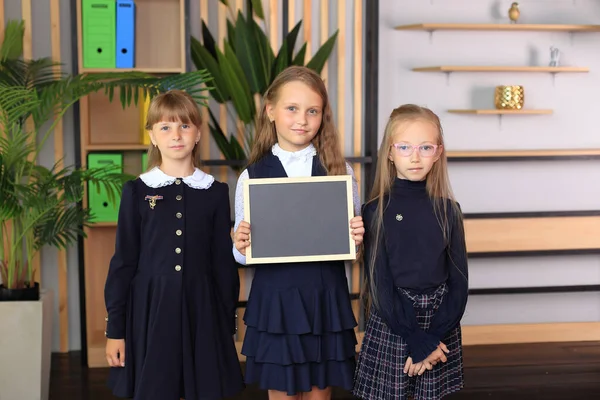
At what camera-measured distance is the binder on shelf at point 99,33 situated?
387 centimetres

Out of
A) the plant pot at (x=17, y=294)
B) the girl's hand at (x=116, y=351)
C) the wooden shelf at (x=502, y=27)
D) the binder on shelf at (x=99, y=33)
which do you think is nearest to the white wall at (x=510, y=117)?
the wooden shelf at (x=502, y=27)

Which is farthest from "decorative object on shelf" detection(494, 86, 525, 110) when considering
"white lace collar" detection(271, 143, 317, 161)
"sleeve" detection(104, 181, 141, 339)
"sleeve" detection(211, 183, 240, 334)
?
"sleeve" detection(104, 181, 141, 339)

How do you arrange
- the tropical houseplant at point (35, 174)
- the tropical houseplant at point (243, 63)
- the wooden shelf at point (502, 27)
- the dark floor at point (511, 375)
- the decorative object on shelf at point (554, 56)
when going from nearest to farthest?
the tropical houseplant at point (35, 174) < the dark floor at point (511, 375) < the tropical houseplant at point (243, 63) < the wooden shelf at point (502, 27) < the decorative object on shelf at point (554, 56)

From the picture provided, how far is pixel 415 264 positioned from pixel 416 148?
336 mm

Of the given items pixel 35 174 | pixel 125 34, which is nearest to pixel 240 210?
pixel 35 174

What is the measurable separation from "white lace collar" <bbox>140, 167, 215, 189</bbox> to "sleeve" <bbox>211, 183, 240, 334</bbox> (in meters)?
0.07

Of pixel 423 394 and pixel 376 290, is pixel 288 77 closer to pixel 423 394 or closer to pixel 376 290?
pixel 376 290

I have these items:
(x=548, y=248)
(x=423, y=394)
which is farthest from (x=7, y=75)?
(x=548, y=248)

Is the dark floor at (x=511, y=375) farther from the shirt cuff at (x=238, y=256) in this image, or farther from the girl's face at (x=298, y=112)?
the girl's face at (x=298, y=112)

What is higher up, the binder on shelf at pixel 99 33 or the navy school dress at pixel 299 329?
the binder on shelf at pixel 99 33

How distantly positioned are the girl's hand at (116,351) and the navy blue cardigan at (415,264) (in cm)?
77

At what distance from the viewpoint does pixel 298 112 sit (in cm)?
229

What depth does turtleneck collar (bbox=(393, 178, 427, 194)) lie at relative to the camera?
231 cm

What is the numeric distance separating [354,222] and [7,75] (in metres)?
2.23
